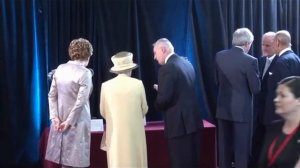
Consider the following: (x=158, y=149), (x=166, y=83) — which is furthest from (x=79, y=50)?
(x=158, y=149)

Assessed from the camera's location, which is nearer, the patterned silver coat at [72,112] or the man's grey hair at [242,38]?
the patterned silver coat at [72,112]

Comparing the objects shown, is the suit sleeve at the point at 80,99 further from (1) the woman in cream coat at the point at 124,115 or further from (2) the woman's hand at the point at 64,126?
(1) the woman in cream coat at the point at 124,115

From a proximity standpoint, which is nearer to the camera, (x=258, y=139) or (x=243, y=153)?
(x=243, y=153)

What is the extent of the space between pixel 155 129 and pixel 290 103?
1.93 m

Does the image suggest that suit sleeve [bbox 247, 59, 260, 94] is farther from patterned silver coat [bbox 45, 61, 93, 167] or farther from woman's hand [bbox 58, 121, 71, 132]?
woman's hand [bbox 58, 121, 71, 132]

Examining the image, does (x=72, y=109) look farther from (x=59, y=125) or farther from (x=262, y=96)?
(x=262, y=96)

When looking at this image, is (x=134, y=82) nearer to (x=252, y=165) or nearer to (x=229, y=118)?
(x=229, y=118)

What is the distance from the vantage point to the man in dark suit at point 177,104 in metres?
3.28

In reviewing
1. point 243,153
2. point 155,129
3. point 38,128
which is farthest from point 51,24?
point 243,153

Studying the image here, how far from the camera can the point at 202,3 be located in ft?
15.8

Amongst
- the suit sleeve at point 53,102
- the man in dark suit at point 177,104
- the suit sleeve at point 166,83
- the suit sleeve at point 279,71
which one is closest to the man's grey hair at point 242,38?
the suit sleeve at point 279,71

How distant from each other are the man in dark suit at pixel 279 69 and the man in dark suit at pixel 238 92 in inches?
11.3

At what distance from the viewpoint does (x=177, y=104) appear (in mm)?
3346

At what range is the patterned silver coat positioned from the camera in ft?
10.6
